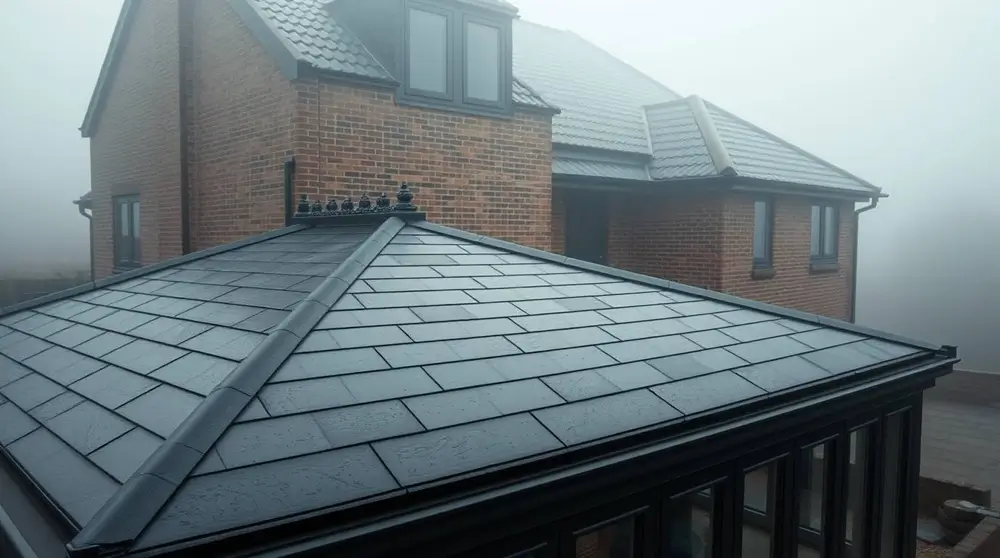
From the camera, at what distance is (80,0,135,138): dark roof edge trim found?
12922mm

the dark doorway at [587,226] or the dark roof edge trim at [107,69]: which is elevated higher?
the dark roof edge trim at [107,69]

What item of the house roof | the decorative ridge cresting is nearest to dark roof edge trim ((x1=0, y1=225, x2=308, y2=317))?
the house roof

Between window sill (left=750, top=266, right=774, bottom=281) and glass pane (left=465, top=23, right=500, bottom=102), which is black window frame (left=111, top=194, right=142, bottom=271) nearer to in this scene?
glass pane (left=465, top=23, right=500, bottom=102)

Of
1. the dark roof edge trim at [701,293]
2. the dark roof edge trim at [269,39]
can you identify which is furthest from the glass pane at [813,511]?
the dark roof edge trim at [269,39]

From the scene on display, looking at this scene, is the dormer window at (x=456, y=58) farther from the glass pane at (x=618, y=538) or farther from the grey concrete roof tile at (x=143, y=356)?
the glass pane at (x=618, y=538)

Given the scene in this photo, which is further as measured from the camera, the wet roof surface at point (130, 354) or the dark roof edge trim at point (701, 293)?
the dark roof edge trim at point (701, 293)

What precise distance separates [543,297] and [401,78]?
516cm

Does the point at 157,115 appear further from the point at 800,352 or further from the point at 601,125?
the point at 800,352

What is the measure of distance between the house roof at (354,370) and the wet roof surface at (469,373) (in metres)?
0.01

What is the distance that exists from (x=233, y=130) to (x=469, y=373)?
7595 millimetres

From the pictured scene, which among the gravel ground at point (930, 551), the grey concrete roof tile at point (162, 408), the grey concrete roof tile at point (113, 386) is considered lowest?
the gravel ground at point (930, 551)

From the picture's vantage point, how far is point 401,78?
9344mm

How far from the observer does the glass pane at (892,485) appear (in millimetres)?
5945

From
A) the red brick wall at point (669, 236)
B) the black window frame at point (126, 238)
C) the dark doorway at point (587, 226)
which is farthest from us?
the dark doorway at point (587, 226)
